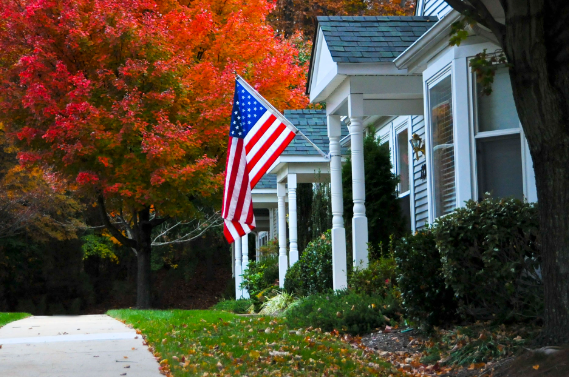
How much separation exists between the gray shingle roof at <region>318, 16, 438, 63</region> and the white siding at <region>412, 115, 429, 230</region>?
2.60 metres

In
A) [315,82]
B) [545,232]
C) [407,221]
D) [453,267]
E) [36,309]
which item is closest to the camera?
[545,232]

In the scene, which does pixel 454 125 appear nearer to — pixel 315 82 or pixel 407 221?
pixel 315 82

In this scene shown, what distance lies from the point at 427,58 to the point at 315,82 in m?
3.35

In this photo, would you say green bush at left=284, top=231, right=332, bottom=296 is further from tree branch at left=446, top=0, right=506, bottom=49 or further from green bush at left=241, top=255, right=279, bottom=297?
tree branch at left=446, top=0, right=506, bottom=49

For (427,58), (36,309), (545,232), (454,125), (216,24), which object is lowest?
(36,309)

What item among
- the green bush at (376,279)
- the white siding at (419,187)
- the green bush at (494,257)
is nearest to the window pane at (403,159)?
the white siding at (419,187)

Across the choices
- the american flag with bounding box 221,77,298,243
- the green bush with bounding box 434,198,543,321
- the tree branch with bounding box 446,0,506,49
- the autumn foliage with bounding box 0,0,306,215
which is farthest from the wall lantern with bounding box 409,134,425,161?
the tree branch with bounding box 446,0,506,49

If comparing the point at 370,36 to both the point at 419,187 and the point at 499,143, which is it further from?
the point at 419,187

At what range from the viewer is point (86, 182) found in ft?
59.7

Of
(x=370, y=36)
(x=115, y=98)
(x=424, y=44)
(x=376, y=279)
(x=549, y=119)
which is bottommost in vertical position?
(x=376, y=279)

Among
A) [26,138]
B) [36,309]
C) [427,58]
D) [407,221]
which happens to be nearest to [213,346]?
[427,58]

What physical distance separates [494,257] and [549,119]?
1799mm

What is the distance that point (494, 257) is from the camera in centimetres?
712

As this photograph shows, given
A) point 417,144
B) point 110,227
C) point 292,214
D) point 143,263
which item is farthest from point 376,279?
point 143,263
